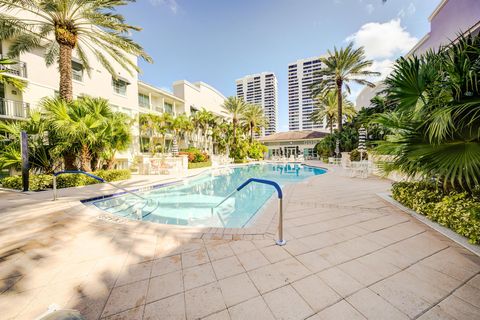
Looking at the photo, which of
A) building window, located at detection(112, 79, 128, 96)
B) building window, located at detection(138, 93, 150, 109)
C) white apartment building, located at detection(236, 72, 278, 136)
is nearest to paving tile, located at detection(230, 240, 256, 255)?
building window, located at detection(112, 79, 128, 96)

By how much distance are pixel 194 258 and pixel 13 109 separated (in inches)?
640

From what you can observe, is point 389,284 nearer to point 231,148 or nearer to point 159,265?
point 159,265

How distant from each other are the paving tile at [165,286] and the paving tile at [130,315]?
13cm

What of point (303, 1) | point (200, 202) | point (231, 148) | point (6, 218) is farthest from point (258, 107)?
point (6, 218)

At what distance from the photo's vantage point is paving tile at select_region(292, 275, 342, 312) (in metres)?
1.82

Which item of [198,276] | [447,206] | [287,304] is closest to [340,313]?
[287,304]

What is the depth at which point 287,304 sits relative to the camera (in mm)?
1823

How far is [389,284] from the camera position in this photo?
2.06 metres

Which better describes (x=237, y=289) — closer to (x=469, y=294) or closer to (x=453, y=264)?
(x=469, y=294)

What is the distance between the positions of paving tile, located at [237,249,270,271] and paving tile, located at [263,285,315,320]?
49 cm

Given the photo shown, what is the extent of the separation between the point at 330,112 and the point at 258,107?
37.1 feet

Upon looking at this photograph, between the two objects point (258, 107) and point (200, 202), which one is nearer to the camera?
point (200, 202)

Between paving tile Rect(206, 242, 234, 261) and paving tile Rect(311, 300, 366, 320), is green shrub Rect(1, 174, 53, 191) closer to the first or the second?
paving tile Rect(206, 242, 234, 261)

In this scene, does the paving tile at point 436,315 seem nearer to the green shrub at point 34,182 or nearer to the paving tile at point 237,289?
the paving tile at point 237,289
